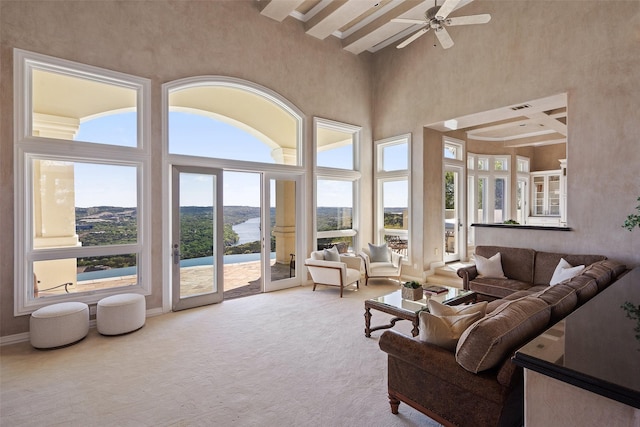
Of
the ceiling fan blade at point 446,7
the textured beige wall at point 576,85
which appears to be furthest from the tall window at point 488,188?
the ceiling fan blade at point 446,7

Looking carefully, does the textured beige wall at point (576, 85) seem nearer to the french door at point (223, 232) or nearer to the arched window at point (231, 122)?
the arched window at point (231, 122)

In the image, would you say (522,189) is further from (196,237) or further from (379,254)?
(196,237)

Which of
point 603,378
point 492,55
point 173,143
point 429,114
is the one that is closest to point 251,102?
point 173,143

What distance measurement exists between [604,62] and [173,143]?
19.9 feet

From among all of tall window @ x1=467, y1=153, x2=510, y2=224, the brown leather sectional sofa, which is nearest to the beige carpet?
the brown leather sectional sofa

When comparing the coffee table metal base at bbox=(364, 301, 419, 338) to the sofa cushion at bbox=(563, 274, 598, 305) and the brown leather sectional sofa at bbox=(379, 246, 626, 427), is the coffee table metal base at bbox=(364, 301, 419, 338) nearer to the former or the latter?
the brown leather sectional sofa at bbox=(379, 246, 626, 427)

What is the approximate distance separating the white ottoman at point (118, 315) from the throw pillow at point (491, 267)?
4.82 metres

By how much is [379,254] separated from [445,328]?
4.20 meters

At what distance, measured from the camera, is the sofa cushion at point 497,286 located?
426cm

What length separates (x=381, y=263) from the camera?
5.97 m

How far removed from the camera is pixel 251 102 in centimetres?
561

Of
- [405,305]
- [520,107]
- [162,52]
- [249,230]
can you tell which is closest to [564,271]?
[405,305]

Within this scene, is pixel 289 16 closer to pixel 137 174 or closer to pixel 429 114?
pixel 429 114

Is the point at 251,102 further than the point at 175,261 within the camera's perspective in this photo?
Yes
